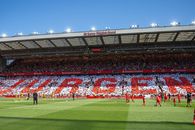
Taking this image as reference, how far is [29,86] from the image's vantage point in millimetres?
72688

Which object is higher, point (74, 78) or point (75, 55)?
point (75, 55)

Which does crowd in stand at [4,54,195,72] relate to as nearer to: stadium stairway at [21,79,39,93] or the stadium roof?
stadium stairway at [21,79,39,93]

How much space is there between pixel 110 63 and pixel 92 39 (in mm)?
15344

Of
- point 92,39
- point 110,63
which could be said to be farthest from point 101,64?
point 92,39

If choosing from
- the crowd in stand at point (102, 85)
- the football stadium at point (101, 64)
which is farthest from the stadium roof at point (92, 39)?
the crowd in stand at point (102, 85)

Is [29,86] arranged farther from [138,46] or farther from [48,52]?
[138,46]

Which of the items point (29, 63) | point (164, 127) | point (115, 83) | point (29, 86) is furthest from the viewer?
point (29, 63)

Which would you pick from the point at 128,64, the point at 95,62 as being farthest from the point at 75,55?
the point at 128,64

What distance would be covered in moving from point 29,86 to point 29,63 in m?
16.3

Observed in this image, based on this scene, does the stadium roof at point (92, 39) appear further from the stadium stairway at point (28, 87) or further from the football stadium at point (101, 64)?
the stadium stairway at point (28, 87)

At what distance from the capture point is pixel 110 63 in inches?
3135

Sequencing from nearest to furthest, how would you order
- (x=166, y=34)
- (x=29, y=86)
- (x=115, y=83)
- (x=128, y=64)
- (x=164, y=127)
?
(x=164, y=127)
(x=166, y=34)
(x=115, y=83)
(x=29, y=86)
(x=128, y=64)

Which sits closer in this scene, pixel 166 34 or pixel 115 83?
pixel 166 34

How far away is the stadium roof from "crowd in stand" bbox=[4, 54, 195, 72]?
6690 mm
